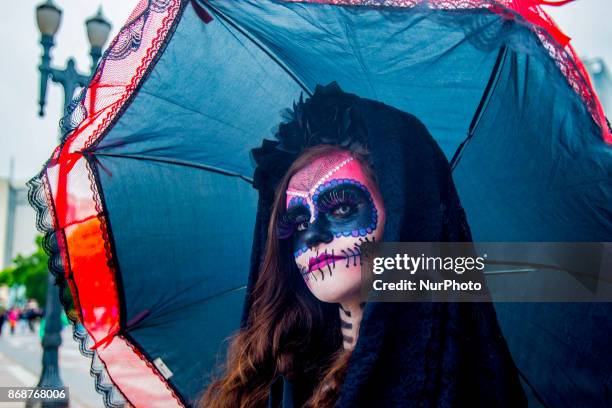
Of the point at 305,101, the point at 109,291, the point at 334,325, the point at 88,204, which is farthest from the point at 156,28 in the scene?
the point at 334,325

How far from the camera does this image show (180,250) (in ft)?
5.61

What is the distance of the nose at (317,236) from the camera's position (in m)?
1.30

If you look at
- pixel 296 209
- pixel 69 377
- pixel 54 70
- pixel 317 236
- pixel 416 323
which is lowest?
pixel 416 323

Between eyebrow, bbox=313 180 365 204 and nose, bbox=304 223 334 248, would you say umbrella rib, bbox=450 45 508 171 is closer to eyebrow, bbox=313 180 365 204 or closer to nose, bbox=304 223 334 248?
eyebrow, bbox=313 180 365 204

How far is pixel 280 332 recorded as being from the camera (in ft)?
4.84

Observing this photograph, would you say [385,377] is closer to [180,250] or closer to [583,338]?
[583,338]

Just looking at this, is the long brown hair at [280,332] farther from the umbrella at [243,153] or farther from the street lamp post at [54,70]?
the street lamp post at [54,70]

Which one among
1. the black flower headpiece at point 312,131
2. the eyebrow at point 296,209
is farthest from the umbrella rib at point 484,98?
the eyebrow at point 296,209

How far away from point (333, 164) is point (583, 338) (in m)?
0.78

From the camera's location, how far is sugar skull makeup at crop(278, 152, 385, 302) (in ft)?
4.24

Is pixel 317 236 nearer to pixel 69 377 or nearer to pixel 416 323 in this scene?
pixel 416 323

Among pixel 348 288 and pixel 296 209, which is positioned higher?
pixel 296 209

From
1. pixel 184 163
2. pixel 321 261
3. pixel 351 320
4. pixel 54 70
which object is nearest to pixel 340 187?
pixel 321 261

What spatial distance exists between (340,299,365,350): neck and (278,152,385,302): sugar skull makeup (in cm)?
5
